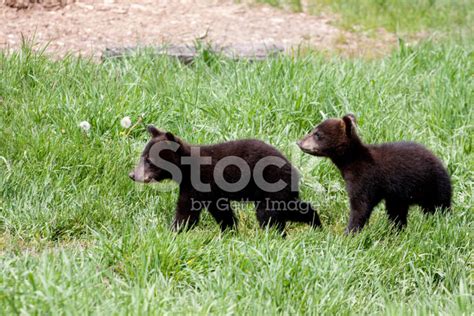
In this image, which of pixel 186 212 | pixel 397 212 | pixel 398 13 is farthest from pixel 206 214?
pixel 398 13

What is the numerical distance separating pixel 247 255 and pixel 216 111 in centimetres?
252

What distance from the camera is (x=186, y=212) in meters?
6.09

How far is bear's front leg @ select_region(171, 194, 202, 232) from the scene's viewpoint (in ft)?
19.9

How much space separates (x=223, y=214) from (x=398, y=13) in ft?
17.1

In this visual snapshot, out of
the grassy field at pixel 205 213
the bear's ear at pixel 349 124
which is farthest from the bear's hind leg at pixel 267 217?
the bear's ear at pixel 349 124

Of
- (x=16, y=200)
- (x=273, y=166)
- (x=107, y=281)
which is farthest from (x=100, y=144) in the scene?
(x=107, y=281)

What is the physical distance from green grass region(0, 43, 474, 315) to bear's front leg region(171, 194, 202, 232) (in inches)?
4.0

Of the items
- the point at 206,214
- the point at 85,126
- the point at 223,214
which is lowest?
the point at 206,214

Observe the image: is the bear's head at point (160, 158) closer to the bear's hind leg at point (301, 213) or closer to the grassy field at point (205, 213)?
the grassy field at point (205, 213)

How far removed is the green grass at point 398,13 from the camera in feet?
33.7

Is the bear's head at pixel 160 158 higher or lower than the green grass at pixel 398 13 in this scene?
lower

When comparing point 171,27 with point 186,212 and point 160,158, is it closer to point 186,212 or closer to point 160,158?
point 160,158

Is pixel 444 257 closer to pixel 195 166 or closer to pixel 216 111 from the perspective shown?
pixel 195 166

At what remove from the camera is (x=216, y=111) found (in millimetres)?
7547
